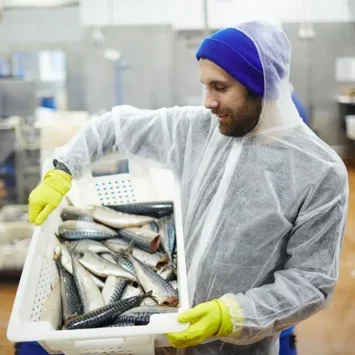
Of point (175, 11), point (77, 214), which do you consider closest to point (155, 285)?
point (77, 214)

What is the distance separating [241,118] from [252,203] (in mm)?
208

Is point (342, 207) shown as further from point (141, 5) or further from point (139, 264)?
point (141, 5)

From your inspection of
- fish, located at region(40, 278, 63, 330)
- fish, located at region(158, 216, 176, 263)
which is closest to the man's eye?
fish, located at region(158, 216, 176, 263)

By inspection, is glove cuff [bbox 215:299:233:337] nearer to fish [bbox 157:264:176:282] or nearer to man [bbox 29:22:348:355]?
man [bbox 29:22:348:355]

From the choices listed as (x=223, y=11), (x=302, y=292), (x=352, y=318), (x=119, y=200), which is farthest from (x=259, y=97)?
(x=223, y=11)

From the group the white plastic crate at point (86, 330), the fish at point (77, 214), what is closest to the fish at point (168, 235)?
the white plastic crate at point (86, 330)

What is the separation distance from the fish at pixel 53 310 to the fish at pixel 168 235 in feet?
1.05

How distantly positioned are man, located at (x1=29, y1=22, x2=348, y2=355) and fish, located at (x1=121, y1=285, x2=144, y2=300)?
0.47 ft

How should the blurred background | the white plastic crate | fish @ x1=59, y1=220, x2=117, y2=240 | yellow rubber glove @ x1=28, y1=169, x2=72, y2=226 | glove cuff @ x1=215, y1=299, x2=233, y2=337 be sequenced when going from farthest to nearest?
the blurred background < fish @ x1=59, y1=220, x2=117, y2=240 < yellow rubber glove @ x1=28, y1=169, x2=72, y2=226 < glove cuff @ x1=215, y1=299, x2=233, y2=337 < the white plastic crate

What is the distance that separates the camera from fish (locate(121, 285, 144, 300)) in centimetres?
131

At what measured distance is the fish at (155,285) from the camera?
1229mm

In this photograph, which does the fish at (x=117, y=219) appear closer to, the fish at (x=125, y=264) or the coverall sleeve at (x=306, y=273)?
the fish at (x=125, y=264)

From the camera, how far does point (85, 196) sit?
1606mm

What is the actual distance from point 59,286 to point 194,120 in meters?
0.57
